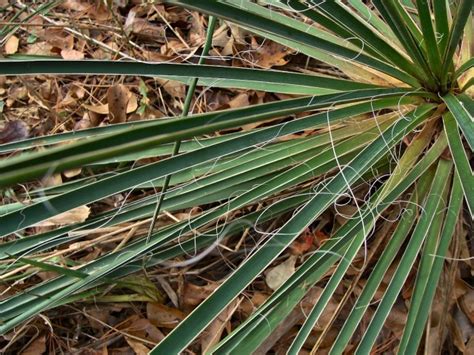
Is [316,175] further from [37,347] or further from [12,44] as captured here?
[12,44]

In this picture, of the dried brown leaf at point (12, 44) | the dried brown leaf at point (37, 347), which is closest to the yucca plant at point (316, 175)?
the dried brown leaf at point (37, 347)

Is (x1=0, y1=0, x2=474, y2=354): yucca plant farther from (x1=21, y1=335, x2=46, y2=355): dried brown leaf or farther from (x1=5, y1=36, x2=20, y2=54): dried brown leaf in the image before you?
(x1=5, y1=36, x2=20, y2=54): dried brown leaf

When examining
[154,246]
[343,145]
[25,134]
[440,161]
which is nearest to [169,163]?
[154,246]

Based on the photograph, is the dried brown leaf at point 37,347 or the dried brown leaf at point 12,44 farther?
the dried brown leaf at point 12,44

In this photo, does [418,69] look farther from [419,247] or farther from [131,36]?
[131,36]

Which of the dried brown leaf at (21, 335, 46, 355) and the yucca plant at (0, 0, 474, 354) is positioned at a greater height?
the yucca plant at (0, 0, 474, 354)

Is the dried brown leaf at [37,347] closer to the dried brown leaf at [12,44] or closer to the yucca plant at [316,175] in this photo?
the yucca plant at [316,175]

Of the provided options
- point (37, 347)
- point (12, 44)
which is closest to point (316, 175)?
point (37, 347)

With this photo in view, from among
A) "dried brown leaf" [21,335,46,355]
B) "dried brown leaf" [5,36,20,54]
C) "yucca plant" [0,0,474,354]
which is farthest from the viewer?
"dried brown leaf" [5,36,20,54]

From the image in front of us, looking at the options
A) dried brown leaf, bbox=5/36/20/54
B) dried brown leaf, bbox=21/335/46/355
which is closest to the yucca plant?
dried brown leaf, bbox=21/335/46/355
